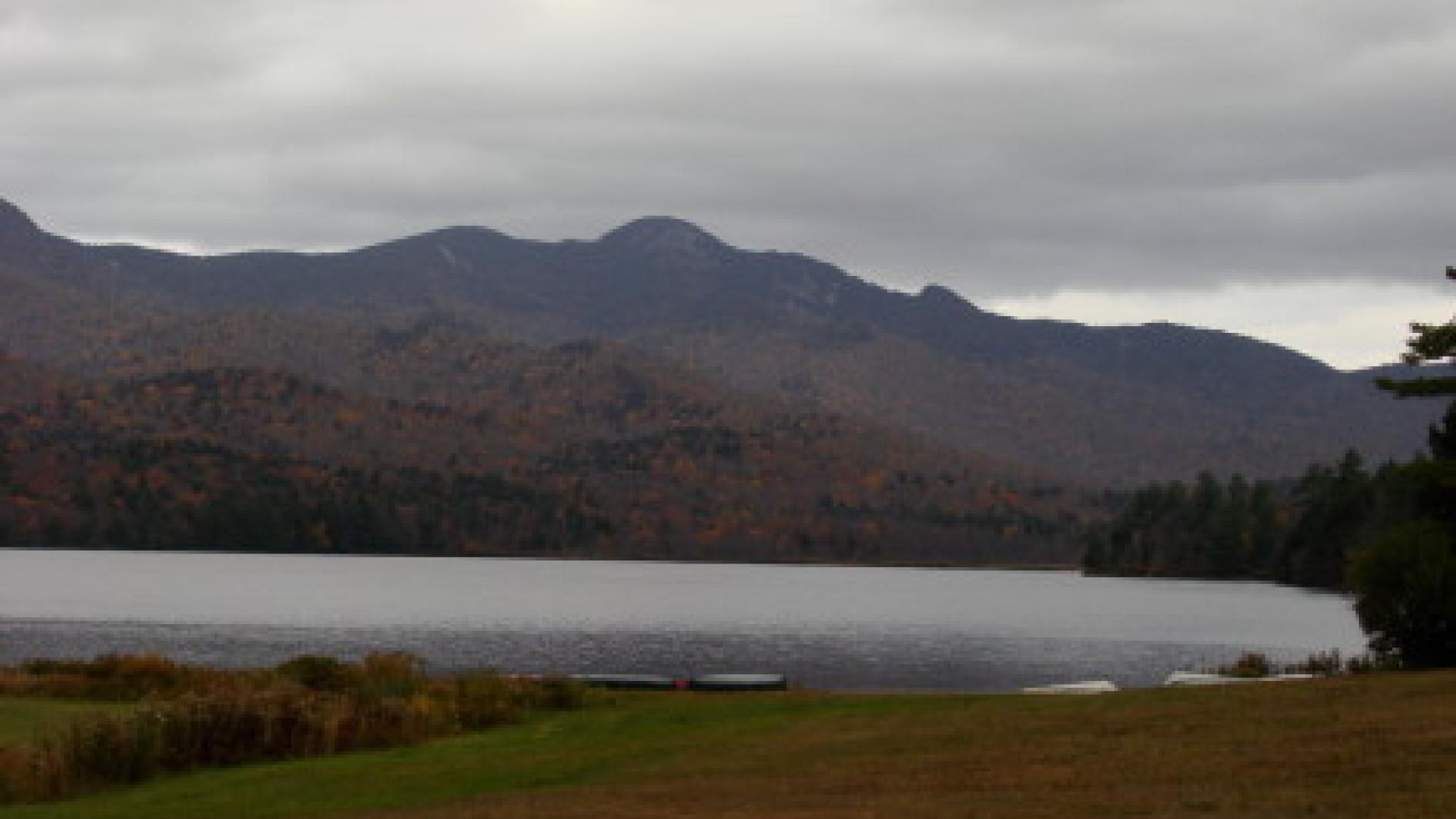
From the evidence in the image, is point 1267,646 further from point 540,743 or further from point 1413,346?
point 540,743

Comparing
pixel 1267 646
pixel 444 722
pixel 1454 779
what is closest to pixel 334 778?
pixel 444 722

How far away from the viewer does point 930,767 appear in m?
28.0

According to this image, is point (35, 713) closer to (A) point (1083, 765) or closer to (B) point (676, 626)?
(A) point (1083, 765)

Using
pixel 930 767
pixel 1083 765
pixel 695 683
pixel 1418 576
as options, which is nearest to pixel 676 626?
pixel 695 683

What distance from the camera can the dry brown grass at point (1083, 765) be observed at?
76.6 feet

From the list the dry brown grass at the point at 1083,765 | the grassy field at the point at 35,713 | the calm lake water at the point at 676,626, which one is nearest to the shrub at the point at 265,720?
the grassy field at the point at 35,713

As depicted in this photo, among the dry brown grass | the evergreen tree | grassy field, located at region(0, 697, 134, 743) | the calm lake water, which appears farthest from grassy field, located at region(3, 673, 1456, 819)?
the calm lake water

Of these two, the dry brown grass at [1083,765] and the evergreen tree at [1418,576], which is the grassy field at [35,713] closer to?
the dry brown grass at [1083,765]

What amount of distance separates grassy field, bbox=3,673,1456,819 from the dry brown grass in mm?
62

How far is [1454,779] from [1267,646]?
248 ft

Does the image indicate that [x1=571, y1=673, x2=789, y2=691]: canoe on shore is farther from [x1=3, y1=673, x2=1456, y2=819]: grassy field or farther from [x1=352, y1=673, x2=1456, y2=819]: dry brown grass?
[x1=352, y1=673, x2=1456, y2=819]: dry brown grass

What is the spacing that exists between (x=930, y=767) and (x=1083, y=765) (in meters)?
2.38

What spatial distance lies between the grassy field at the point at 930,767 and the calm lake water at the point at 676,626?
32685mm

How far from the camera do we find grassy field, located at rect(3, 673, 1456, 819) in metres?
23.9
